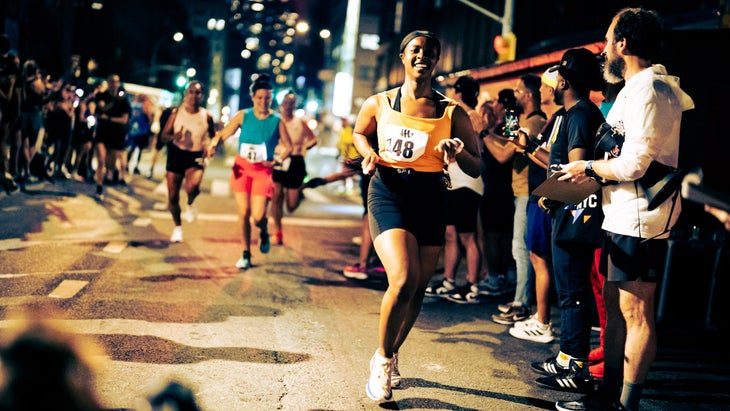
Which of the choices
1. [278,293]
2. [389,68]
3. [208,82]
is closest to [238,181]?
[278,293]

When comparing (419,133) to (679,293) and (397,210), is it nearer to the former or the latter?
(397,210)

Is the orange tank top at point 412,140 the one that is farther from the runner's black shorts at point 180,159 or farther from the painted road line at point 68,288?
the runner's black shorts at point 180,159

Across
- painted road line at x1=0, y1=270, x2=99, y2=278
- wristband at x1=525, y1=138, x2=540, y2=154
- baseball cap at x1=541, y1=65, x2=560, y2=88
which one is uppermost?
baseball cap at x1=541, y1=65, x2=560, y2=88

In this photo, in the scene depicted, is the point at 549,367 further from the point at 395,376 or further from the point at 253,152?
the point at 253,152

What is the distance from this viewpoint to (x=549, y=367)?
5.26m

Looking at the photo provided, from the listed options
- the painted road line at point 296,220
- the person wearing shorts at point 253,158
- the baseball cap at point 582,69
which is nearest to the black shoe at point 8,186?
the painted road line at point 296,220

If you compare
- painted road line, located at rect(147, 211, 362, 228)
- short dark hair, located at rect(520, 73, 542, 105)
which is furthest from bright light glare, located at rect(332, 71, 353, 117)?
short dark hair, located at rect(520, 73, 542, 105)

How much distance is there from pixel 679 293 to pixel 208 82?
316 feet

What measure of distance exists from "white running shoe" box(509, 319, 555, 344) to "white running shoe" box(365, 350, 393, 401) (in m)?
2.30

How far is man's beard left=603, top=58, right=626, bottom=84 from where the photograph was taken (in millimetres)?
4236

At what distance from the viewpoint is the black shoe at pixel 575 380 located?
4.99 meters

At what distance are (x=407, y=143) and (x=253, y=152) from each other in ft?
14.2

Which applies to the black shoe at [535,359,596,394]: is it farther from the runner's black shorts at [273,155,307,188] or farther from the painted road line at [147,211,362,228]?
the painted road line at [147,211,362,228]


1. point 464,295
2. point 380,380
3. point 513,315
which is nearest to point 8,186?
point 464,295
